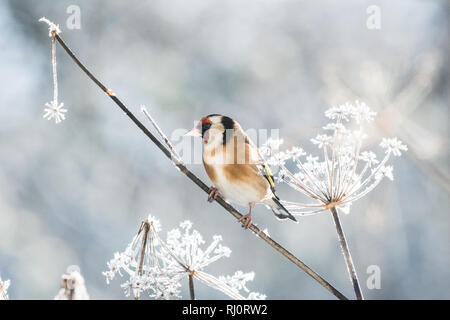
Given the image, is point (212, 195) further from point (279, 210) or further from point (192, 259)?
point (279, 210)

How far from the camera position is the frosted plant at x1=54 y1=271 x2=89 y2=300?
145 cm

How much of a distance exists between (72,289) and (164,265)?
1823 millimetres

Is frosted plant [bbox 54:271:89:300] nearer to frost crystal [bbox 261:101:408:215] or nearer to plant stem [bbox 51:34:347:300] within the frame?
plant stem [bbox 51:34:347:300]

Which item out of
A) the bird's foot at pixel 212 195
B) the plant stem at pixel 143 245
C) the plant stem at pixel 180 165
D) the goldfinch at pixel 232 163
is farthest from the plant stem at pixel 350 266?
the goldfinch at pixel 232 163

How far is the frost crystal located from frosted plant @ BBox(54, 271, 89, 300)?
1.99 meters

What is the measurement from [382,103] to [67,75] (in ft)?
25.4

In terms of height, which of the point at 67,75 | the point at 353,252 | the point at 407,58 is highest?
the point at 67,75

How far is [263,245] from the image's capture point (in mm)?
11398

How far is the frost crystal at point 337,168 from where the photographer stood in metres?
3.37

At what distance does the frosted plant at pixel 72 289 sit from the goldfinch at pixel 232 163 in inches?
89.5

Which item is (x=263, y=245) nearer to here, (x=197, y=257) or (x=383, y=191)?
(x=383, y=191)

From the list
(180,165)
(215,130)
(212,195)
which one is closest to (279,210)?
(215,130)

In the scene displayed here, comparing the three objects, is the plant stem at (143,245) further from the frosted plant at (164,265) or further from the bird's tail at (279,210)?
the bird's tail at (279,210)
